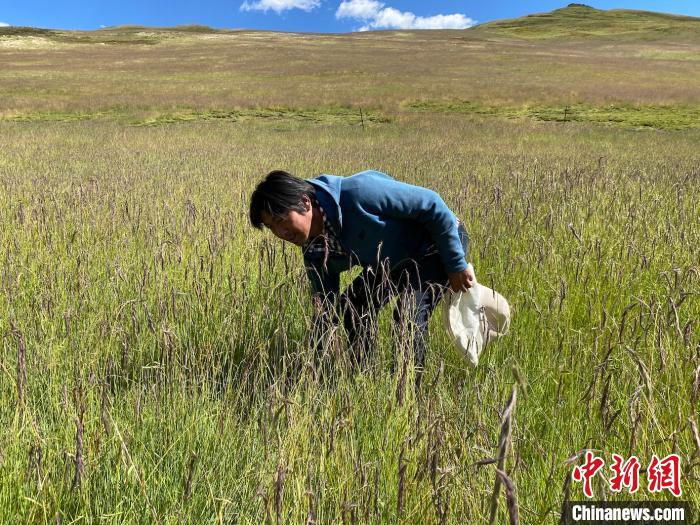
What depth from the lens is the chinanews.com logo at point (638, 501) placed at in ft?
3.83

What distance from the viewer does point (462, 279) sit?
2.37 metres

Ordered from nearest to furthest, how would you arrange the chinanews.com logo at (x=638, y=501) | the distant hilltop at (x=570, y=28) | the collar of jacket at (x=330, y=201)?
the chinanews.com logo at (x=638, y=501), the collar of jacket at (x=330, y=201), the distant hilltop at (x=570, y=28)

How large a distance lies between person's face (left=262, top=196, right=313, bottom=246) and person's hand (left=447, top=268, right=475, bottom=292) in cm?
74

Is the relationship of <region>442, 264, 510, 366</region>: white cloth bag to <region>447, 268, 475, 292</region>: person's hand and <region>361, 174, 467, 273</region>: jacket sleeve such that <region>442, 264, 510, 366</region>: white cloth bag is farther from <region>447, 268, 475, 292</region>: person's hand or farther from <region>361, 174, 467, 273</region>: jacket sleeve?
<region>361, 174, 467, 273</region>: jacket sleeve

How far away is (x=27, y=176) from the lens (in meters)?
7.71

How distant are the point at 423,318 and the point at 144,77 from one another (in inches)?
1694

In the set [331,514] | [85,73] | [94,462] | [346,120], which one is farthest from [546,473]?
[85,73]

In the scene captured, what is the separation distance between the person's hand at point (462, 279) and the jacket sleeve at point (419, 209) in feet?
0.10

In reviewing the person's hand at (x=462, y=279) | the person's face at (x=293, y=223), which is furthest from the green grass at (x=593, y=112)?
the person's face at (x=293, y=223)

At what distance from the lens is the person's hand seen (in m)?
2.36

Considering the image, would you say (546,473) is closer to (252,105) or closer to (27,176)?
(27,176)

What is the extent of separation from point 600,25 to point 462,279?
136 m
